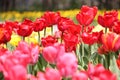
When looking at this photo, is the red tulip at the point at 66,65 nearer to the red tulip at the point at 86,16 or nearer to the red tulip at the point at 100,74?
the red tulip at the point at 100,74

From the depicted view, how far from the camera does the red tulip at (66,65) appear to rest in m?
2.29

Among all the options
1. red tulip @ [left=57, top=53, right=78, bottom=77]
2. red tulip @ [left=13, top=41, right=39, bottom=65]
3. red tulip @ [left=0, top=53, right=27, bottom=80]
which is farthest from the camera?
red tulip @ [left=13, top=41, right=39, bottom=65]

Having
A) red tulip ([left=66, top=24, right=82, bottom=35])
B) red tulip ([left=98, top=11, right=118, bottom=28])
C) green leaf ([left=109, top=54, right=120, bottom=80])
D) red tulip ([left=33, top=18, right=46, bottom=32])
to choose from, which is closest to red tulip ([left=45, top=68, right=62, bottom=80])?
green leaf ([left=109, top=54, right=120, bottom=80])

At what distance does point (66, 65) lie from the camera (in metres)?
2.29

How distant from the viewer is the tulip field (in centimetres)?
220

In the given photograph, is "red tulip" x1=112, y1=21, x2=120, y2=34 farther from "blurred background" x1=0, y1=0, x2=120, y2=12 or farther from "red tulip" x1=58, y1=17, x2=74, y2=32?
"blurred background" x1=0, y1=0, x2=120, y2=12

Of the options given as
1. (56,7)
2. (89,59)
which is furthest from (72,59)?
(56,7)

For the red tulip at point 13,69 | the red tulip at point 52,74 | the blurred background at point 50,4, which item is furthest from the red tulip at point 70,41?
the blurred background at point 50,4

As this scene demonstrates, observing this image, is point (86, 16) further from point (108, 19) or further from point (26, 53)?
point (26, 53)

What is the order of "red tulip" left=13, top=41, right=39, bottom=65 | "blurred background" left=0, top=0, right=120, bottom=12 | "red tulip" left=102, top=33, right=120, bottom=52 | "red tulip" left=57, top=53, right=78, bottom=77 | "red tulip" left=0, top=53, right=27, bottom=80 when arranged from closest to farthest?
"red tulip" left=0, top=53, right=27, bottom=80 → "red tulip" left=57, top=53, right=78, bottom=77 → "red tulip" left=13, top=41, right=39, bottom=65 → "red tulip" left=102, top=33, right=120, bottom=52 → "blurred background" left=0, top=0, right=120, bottom=12

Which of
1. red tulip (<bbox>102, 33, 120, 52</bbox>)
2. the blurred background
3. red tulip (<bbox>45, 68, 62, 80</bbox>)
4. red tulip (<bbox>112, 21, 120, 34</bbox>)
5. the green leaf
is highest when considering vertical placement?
red tulip (<bbox>45, 68, 62, 80</bbox>)

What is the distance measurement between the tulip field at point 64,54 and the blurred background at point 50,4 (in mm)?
13950

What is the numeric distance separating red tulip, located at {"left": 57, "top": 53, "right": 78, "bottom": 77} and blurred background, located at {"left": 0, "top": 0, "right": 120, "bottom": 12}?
51.9ft

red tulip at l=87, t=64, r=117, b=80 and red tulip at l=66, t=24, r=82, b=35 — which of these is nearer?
red tulip at l=87, t=64, r=117, b=80
